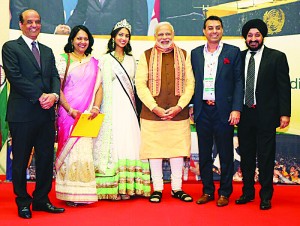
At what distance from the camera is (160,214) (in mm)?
3764

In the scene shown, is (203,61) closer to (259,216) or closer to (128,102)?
(128,102)

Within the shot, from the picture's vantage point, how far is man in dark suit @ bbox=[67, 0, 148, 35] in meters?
5.35

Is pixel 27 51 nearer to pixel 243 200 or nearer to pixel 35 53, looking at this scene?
pixel 35 53

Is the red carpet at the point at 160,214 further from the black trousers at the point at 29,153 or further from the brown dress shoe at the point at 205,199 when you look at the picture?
the black trousers at the point at 29,153

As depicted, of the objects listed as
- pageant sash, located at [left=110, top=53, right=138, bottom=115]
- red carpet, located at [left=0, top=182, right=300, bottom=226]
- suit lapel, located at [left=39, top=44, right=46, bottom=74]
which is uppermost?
suit lapel, located at [left=39, top=44, right=46, bottom=74]

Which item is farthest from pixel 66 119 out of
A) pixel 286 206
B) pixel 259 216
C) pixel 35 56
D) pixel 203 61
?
pixel 286 206


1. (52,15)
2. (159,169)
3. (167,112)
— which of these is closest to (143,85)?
(167,112)

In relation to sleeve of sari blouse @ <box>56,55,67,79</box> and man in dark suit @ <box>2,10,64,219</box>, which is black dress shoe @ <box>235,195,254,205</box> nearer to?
man in dark suit @ <box>2,10,64,219</box>

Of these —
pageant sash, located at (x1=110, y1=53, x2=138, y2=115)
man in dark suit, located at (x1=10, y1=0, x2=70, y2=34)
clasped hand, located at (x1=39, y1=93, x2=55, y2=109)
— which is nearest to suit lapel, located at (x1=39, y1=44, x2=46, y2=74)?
clasped hand, located at (x1=39, y1=93, x2=55, y2=109)

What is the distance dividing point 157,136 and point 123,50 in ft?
2.90

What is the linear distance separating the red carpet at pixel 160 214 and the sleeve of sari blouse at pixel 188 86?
903 mm

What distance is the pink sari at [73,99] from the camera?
4102 millimetres

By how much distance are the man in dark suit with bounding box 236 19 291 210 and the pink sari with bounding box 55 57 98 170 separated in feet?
4.63

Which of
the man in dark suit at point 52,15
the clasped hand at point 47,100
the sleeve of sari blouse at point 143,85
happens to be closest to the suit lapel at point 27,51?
Answer: the clasped hand at point 47,100
